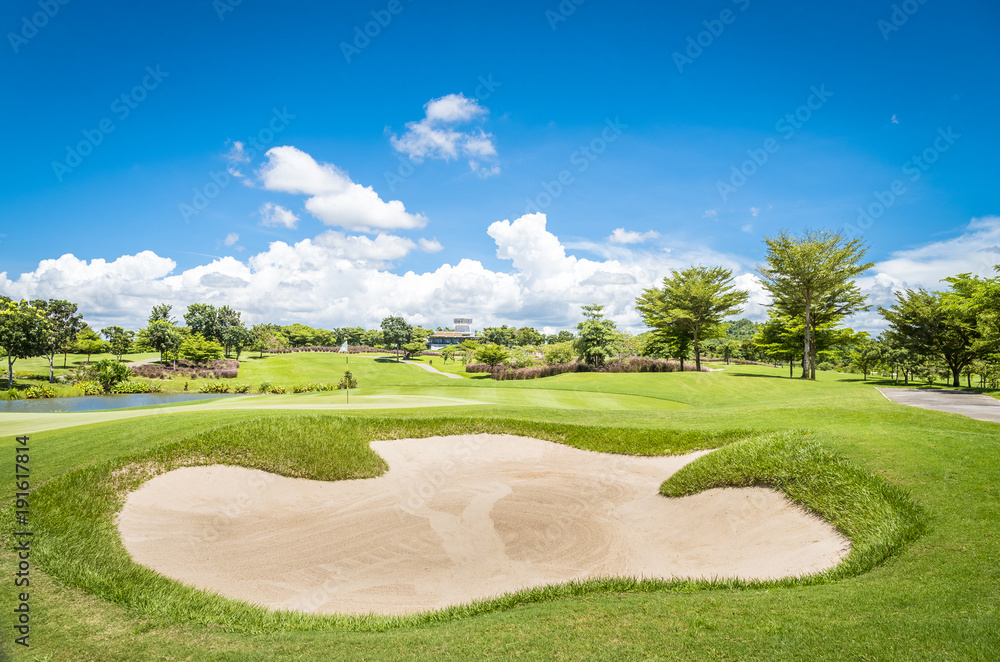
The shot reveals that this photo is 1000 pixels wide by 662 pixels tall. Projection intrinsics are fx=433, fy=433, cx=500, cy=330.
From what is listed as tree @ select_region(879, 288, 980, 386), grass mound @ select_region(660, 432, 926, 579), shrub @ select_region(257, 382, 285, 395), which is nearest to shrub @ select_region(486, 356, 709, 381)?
tree @ select_region(879, 288, 980, 386)

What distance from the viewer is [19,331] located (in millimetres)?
33344

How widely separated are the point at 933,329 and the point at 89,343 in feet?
310

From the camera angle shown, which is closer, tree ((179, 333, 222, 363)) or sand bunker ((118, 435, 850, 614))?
sand bunker ((118, 435, 850, 614))

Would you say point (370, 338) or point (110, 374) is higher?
point (370, 338)

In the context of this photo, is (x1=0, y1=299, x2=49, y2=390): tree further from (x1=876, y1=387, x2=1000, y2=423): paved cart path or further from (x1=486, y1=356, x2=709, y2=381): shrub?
(x1=876, y1=387, x2=1000, y2=423): paved cart path

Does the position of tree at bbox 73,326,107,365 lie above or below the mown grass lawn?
above

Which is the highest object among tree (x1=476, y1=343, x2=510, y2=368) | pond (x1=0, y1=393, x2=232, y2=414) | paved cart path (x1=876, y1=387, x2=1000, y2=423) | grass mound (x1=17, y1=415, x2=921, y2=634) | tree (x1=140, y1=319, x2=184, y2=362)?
tree (x1=140, y1=319, x2=184, y2=362)

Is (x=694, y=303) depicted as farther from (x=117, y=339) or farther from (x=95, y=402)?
(x=117, y=339)

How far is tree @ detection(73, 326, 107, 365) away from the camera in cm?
6050

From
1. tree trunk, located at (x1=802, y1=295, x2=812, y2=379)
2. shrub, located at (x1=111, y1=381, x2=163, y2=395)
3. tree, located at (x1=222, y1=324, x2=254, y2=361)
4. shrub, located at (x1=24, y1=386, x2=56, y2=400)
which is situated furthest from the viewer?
tree, located at (x1=222, y1=324, x2=254, y2=361)

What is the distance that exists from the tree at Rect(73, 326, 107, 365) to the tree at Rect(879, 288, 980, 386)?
90299 millimetres

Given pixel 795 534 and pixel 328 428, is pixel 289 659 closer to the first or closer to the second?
pixel 795 534

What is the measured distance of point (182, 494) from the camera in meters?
9.72

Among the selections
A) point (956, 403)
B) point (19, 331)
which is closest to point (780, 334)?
point (956, 403)
